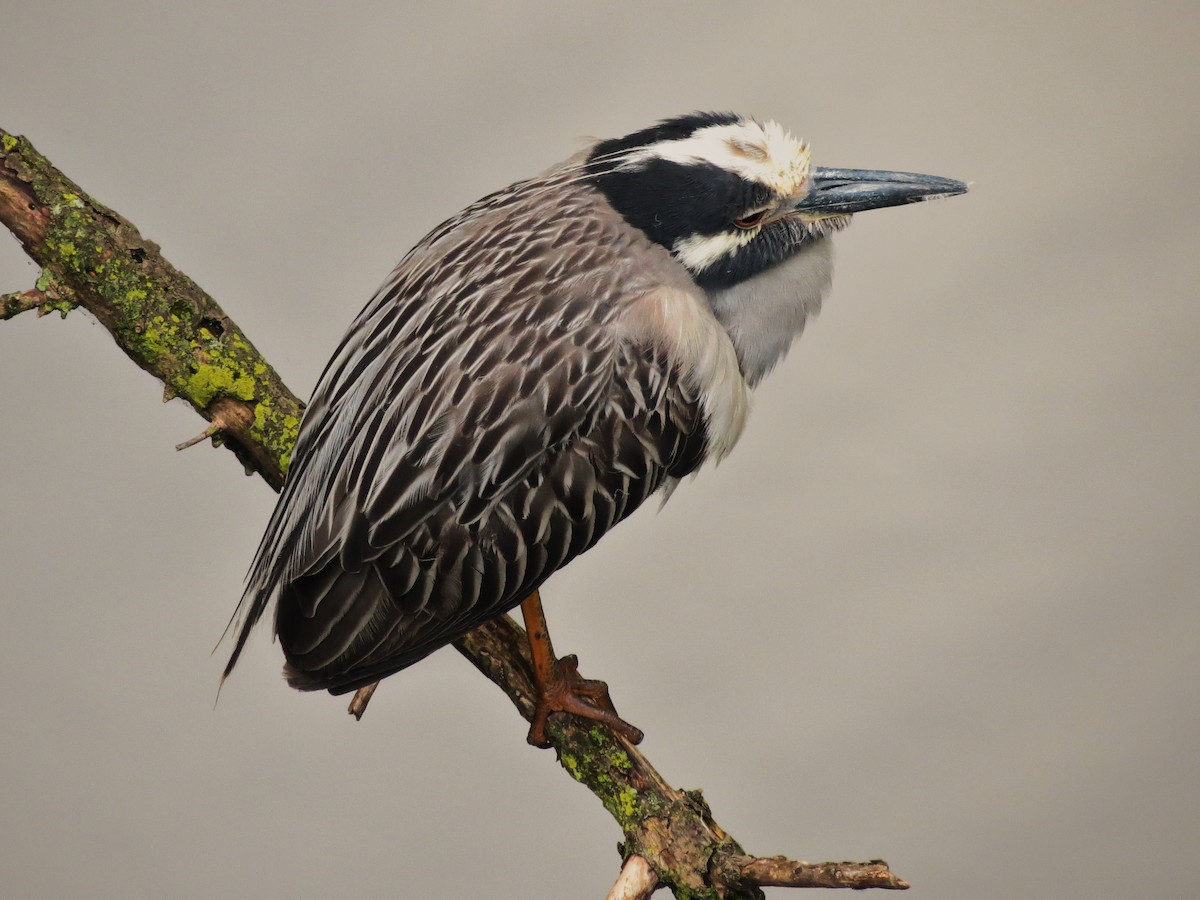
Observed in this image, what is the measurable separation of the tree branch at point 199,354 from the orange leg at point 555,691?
1.2 inches

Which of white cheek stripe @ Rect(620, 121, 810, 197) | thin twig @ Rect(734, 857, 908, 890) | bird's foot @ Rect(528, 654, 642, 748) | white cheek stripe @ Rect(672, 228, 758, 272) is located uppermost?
white cheek stripe @ Rect(620, 121, 810, 197)

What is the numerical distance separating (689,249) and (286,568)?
104 cm

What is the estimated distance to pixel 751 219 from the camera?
9.34 feet

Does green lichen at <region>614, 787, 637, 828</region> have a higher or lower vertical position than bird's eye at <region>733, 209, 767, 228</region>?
lower

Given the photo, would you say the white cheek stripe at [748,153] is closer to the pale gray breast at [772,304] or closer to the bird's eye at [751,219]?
the bird's eye at [751,219]

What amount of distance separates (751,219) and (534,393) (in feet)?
1.93

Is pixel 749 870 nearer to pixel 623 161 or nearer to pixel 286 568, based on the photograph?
pixel 286 568

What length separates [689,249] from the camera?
9.24 ft

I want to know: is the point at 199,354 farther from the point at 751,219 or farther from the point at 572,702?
the point at 751,219

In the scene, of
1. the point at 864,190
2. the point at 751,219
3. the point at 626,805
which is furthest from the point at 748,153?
the point at 626,805

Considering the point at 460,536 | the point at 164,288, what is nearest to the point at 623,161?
the point at 460,536

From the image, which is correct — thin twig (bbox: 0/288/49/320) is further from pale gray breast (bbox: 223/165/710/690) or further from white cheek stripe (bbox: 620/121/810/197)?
white cheek stripe (bbox: 620/121/810/197)

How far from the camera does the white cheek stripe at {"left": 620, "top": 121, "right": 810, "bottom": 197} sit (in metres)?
2.78

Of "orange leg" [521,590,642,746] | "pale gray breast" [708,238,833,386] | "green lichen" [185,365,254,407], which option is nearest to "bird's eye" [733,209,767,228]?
"pale gray breast" [708,238,833,386]
